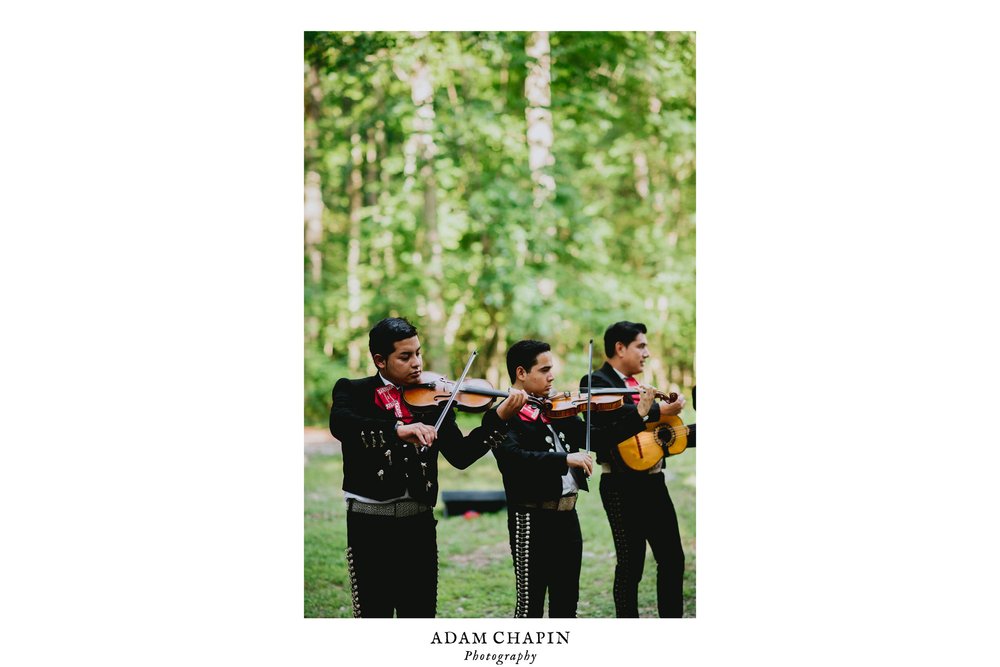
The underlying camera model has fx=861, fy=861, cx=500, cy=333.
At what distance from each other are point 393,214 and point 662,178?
3.83 metres

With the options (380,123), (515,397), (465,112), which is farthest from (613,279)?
(515,397)

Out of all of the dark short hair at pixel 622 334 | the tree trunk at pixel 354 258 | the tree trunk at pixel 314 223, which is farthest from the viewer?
the tree trunk at pixel 314 223

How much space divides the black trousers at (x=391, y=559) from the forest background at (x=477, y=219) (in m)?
4.97

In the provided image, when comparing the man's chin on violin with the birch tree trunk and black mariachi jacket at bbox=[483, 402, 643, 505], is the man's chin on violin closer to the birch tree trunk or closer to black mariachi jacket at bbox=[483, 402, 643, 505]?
black mariachi jacket at bbox=[483, 402, 643, 505]

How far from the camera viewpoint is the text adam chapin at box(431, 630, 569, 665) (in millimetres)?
4827

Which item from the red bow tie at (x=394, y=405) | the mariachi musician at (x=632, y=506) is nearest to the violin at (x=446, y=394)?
the red bow tie at (x=394, y=405)

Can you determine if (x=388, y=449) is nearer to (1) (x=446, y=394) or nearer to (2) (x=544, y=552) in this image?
(1) (x=446, y=394)

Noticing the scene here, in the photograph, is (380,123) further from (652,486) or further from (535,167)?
(652,486)

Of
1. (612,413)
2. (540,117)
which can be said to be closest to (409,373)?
(612,413)

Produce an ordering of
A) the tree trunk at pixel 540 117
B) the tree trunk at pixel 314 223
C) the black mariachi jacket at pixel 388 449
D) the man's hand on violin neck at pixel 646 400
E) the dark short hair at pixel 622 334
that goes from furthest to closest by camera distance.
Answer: the tree trunk at pixel 314 223 < the tree trunk at pixel 540 117 < the dark short hair at pixel 622 334 < the man's hand on violin neck at pixel 646 400 < the black mariachi jacket at pixel 388 449

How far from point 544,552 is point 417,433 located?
97 centimetres

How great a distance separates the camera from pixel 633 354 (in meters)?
4.92

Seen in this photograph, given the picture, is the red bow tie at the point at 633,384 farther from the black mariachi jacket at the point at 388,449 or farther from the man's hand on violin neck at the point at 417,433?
the man's hand on violin neck at the point at 417,433

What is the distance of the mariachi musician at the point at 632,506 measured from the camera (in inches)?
193
